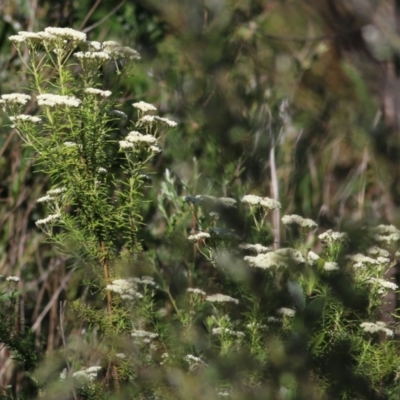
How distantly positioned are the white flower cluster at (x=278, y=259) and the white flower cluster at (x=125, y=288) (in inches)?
12.1

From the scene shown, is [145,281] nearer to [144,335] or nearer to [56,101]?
[144,335]

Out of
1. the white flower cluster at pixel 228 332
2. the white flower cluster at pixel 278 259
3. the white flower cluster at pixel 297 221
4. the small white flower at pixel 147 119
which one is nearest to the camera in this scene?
the white flower cluster at pixel 278 259

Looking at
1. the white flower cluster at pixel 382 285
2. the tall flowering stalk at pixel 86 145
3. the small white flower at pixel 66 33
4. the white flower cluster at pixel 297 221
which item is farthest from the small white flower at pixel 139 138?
the white flower cluster at pixel 382 285

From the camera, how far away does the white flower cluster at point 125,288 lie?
5.54ft

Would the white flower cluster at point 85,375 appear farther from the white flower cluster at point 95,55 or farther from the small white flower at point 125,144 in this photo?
the white flower cluster at point 95,55

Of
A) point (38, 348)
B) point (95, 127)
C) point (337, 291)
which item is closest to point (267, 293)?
point (337, 291)

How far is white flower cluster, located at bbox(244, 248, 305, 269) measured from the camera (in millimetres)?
954

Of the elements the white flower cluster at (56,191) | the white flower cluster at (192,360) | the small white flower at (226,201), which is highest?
the small white flower at (226,201)

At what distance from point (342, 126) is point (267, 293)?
0.23 meters

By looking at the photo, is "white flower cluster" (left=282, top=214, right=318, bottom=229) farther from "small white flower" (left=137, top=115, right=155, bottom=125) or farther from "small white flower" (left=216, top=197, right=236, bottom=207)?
"small white flower" (left=137, top=115, right=155, bottom=125)

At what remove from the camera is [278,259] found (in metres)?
0.96

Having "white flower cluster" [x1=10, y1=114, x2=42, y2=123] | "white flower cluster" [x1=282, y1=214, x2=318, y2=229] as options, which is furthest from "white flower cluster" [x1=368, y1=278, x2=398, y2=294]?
"white flower cluster" [x1=10, y1=114, x2=42, y2=123]

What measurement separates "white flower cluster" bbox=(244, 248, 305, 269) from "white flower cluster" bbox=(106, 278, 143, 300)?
31cm

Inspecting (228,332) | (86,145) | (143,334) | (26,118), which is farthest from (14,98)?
(228,332)
